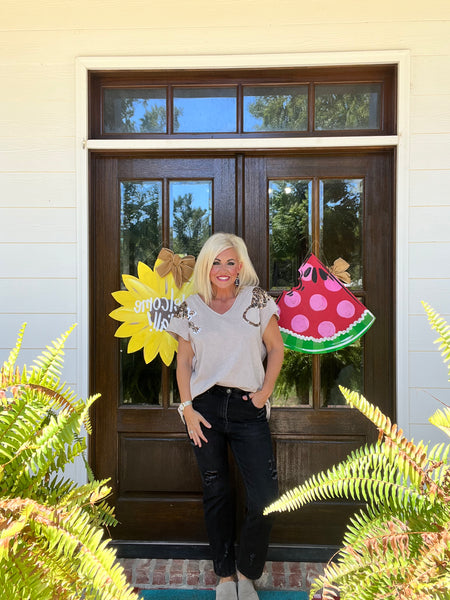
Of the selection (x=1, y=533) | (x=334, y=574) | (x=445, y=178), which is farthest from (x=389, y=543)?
(x=445, y=178)

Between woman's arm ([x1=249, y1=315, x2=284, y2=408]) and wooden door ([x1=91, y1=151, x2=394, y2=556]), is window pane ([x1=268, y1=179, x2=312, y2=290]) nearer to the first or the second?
wooden door ([x1=91, y1=151, x2=394, y2=556])

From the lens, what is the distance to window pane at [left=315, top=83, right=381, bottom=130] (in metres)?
2.49

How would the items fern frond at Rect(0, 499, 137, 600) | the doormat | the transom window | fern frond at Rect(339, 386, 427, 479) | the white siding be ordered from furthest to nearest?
the transom window, the white siding, the doormat, fern frond at Rect(339, 386, 427, 479), fern frond at Rect(0, 499, 137, 600)

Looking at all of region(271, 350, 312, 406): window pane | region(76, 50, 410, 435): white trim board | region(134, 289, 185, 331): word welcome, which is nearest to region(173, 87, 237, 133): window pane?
region(76, 50, 410, 435): white trim board

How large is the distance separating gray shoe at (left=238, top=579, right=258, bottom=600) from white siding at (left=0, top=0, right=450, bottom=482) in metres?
1.02

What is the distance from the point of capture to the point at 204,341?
208 cm

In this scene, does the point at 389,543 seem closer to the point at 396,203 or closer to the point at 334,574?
the point at 334,574

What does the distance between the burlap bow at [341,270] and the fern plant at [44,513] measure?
1.55m

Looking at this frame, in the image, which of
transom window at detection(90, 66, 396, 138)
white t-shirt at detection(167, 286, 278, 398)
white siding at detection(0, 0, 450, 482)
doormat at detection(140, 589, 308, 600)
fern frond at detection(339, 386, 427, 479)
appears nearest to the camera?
fern frond at detection(339, 386, 427, 479)

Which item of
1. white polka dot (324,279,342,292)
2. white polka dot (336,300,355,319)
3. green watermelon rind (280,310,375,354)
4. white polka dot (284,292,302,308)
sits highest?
white polka dot (324,279,342,292)

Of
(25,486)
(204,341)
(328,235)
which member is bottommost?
(25,486)

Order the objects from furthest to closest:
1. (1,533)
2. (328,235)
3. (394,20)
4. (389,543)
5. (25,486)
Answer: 1. (328,235)
2. (394,20)
3. (25,486)
4. (389,543)
5. (1,533)

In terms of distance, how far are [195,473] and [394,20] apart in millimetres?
2440

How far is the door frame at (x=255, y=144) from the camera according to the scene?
2.38 meters
